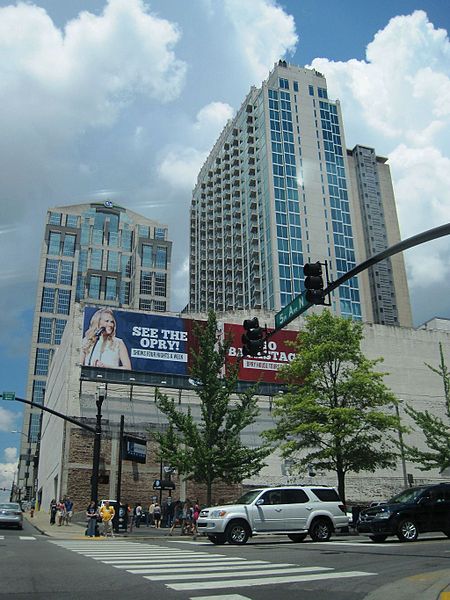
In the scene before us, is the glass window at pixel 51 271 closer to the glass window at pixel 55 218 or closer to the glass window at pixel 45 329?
the glass window at pixel 55 218

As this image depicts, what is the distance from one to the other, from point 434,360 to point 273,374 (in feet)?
57.3

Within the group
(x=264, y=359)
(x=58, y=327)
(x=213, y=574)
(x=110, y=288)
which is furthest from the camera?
(x=110, y=288)

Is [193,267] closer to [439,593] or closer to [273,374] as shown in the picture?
[273,374]

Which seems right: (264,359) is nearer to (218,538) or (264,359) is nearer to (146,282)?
(218,538)

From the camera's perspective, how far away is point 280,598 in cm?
716

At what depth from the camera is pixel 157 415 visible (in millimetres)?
45062

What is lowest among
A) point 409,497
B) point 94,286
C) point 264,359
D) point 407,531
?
point 407,531

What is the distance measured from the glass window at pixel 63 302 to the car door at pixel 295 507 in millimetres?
125494

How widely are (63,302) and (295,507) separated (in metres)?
128

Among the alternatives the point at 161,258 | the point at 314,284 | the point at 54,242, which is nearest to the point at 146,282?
the point at 161,258

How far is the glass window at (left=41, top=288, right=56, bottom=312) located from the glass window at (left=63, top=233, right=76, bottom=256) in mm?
9998

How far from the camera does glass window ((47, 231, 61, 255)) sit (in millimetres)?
140000

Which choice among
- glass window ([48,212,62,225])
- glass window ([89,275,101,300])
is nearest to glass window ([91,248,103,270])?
glass window ([89,275,101,300])

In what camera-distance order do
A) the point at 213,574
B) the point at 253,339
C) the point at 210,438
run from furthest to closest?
the point at 210,438
the point at 253,339
the point at 213,574
